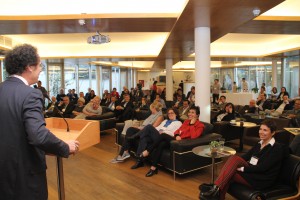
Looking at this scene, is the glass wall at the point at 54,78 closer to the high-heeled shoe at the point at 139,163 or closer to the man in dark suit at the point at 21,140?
the high-heeled shoe at the point at 139,163

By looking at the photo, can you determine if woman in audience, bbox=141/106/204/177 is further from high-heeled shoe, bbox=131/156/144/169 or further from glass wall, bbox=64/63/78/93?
glass wall, bbox=64/63/78/93

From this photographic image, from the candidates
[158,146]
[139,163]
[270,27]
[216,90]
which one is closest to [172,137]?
[158,146]

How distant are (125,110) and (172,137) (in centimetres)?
402

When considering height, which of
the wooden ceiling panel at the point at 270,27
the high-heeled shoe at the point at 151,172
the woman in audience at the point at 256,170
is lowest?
the high-heeled shoe at the point at 151,172

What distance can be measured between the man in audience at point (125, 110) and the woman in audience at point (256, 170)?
569 centimetres

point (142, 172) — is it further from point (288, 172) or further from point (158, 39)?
point (158, 39)

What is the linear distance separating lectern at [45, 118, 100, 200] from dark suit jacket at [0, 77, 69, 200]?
67 cm

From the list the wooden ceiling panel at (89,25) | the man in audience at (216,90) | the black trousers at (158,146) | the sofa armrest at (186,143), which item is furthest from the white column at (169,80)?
the sofa armrest at (186,143)

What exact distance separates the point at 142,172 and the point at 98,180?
2.81 feet

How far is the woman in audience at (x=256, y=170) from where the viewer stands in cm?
309

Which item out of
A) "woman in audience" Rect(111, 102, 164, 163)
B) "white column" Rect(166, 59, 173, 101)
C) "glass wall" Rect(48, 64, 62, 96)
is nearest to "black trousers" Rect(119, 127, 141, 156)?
"woman in audience" Rect(111, 102, 164, 163)

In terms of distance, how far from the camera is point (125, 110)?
8812mm

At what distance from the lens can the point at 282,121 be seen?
6.03 m

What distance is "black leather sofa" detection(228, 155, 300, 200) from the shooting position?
293 cm
